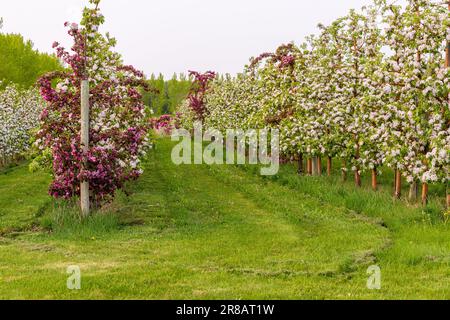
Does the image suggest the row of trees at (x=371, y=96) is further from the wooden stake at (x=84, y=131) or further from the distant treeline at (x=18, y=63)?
the distant treeline at (x=18, y=63)

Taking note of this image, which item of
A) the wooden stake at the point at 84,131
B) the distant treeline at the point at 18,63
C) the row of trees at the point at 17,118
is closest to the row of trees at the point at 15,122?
the row of trees at the point at 17,118

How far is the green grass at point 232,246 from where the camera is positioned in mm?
8156

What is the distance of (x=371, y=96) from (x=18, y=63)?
193 feet


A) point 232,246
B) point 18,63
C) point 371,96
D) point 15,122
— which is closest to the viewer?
point 232,246

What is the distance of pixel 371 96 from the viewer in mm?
13844

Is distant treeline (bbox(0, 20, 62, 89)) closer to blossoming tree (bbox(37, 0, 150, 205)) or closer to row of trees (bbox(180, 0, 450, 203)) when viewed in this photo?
row of trees (bbox(180, 0, 450, 203))

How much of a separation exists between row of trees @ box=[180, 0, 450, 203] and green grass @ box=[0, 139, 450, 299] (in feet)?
4.59

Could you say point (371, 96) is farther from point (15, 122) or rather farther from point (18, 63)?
point (18, 63)

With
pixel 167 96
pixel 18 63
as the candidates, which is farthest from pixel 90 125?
pixel 167 96

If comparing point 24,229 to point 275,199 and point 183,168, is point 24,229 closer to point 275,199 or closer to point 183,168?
point 275,199

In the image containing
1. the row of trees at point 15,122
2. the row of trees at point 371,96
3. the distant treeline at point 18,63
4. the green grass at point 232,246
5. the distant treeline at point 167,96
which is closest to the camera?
the green grass at point 232,246

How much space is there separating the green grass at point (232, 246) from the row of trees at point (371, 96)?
4.59 feet
